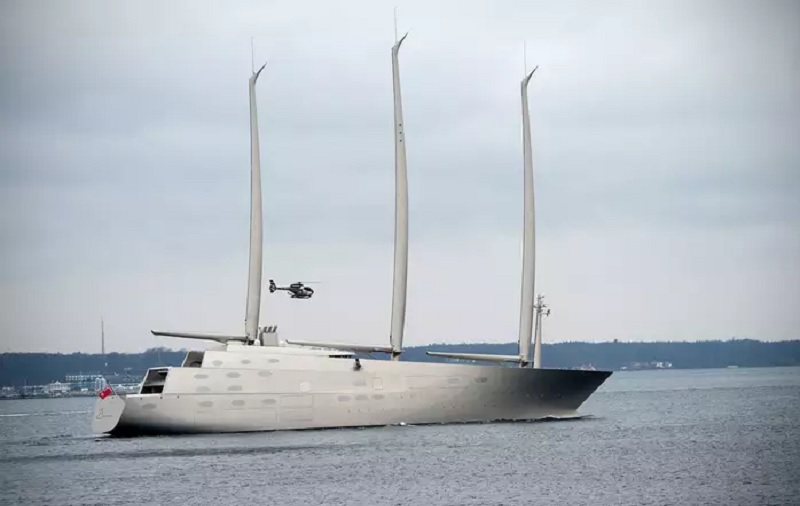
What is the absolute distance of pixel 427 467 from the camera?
5750cm

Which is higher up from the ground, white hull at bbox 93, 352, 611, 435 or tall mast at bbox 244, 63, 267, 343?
tall mast at bbox 244, 63, 267, 343

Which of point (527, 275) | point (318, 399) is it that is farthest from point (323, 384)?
point (527, 275)

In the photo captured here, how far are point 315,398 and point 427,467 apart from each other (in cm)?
1435

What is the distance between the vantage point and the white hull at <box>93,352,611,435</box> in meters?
69.6

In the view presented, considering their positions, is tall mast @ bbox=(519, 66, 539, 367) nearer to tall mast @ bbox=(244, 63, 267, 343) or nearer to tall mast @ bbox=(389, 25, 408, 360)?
tall mast @ bbox=(389, 25, 408, 360)

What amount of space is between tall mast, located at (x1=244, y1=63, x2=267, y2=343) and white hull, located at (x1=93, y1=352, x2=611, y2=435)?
4086 millimetres

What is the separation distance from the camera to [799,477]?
5362 cm

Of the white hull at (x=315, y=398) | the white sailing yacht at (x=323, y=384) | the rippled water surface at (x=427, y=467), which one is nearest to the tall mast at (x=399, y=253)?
the white sailing yacht at (x=323, y=384)

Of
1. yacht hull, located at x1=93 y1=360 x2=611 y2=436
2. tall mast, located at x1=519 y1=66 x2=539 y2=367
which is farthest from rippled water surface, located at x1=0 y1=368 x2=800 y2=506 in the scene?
tall mast, located at x1=519 y1=66 x2=539 y2=367

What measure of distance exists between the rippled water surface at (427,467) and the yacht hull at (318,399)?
73 cm

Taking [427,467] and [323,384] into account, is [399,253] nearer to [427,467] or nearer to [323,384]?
[323,384]

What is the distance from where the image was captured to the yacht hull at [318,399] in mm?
69625

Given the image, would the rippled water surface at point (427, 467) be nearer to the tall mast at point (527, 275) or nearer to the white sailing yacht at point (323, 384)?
the white sailing yacht at point (323, 384)

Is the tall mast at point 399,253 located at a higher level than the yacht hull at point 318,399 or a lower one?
higher
